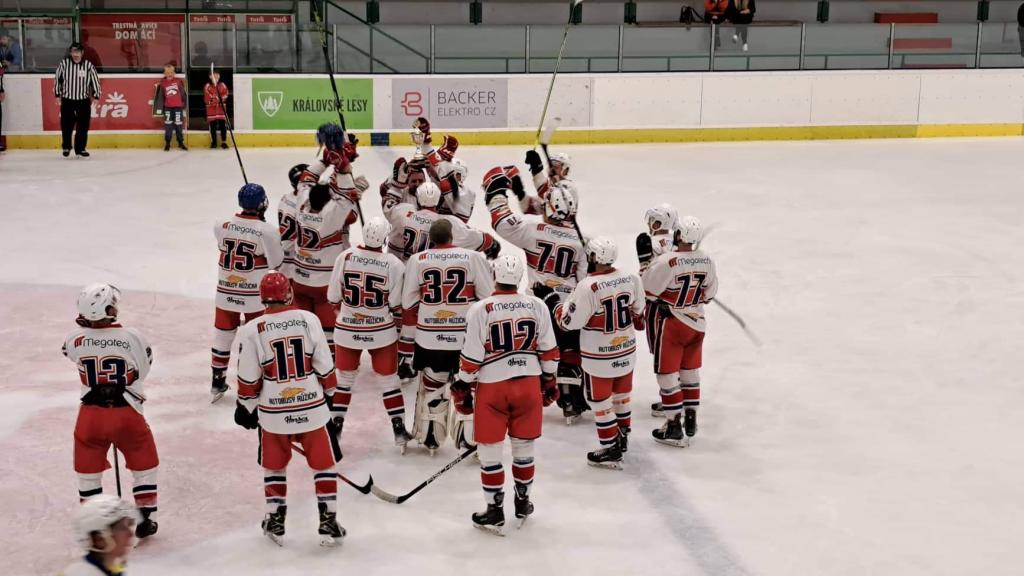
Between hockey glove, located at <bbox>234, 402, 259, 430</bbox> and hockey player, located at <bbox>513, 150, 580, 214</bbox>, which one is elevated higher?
hockey player, located at <bbox>513, 150, 580, 214</bbox>

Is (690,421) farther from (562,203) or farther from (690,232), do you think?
(562,203)

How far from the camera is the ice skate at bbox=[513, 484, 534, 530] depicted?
244 inches

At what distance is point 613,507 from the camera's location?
6492 millimetres

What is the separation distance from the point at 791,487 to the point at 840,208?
810 centimetres

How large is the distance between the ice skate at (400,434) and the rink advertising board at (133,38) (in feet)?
39.9

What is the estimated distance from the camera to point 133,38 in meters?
17.8

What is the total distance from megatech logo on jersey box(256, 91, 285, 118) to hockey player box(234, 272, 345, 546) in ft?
41.5

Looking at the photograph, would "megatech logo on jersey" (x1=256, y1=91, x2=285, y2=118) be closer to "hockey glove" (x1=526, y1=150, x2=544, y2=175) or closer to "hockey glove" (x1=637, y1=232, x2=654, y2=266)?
"hockey glove" (x1=526, y1=150, x2=544, y2=175)

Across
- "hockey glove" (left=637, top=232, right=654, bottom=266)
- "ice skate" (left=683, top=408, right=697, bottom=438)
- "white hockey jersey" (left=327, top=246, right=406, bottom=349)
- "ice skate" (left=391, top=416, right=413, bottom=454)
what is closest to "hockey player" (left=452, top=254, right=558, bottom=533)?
"white hockey jersey" (left=327, top=246, right=406, bottom=349)

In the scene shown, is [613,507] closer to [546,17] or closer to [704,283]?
[704,283]

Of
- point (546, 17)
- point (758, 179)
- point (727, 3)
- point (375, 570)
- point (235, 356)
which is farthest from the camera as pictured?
point (546, 17)

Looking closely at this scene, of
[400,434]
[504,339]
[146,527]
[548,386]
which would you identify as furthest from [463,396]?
[146,527]

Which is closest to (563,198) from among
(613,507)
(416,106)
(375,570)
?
(613,507)

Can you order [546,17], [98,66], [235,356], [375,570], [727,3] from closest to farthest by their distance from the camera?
[375,570]
[235,356]
[98,66]
[727,3]
[546,17]
